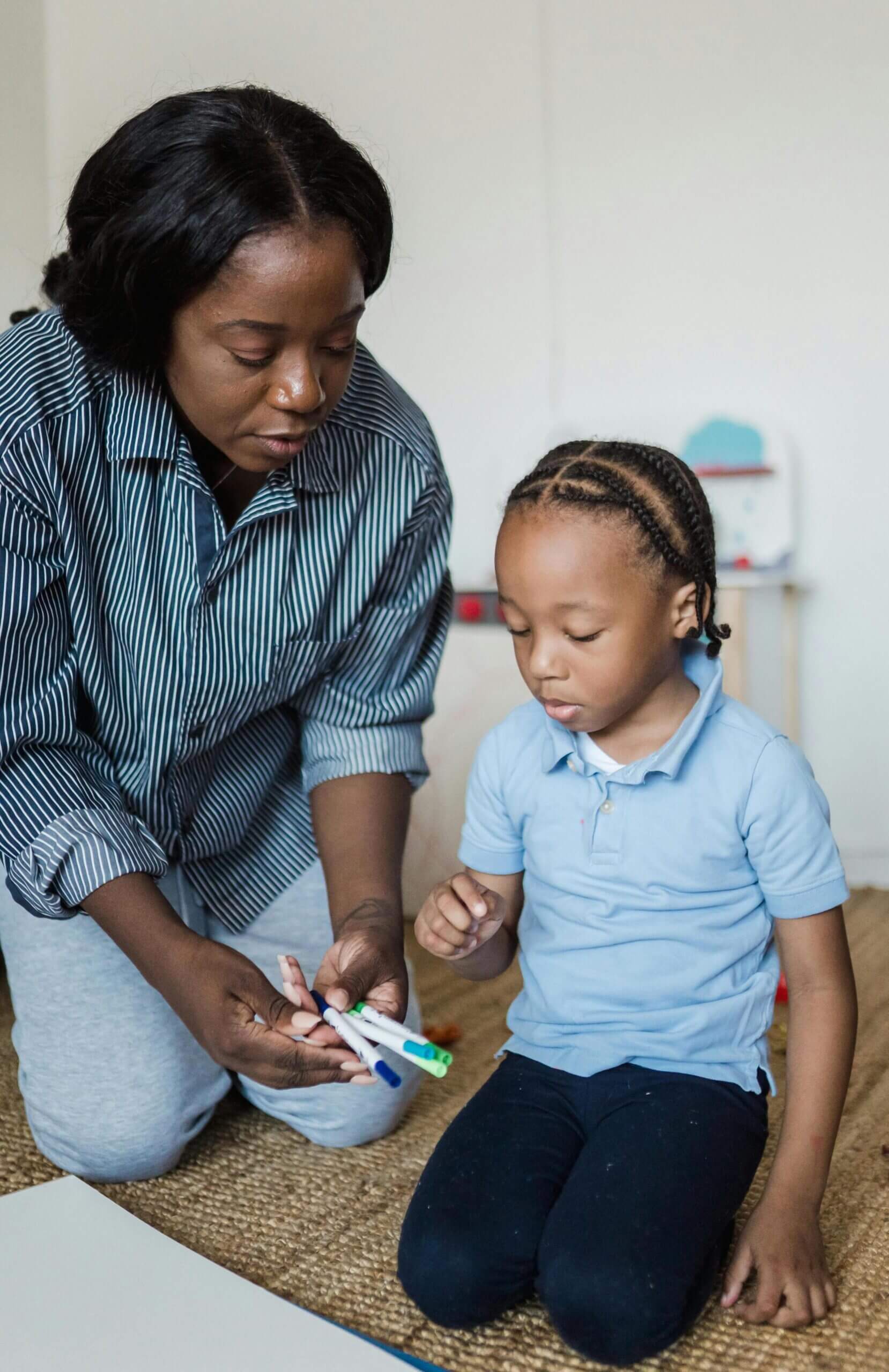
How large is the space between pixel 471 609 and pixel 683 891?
49.4 inches

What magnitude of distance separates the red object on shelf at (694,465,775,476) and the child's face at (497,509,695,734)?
1378 millimetres

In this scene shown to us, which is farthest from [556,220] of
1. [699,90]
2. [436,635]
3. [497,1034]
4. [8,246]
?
[497,1034]

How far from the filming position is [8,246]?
8.00 feet

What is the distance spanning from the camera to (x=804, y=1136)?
885 millimetres

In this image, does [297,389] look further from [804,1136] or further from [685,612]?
[804,1136]

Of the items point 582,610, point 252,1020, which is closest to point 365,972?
point 252,1020

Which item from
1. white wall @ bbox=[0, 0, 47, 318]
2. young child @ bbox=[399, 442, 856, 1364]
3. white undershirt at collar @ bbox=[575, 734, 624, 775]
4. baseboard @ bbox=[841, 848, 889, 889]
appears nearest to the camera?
young child @ bbox=[399, 442, 856, 1364]

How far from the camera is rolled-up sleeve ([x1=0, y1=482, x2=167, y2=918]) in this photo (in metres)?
1.02

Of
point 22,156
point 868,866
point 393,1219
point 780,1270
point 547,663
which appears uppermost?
point 22,156

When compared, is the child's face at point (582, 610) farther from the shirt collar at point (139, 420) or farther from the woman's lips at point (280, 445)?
the shirt collar at point (139, 420)

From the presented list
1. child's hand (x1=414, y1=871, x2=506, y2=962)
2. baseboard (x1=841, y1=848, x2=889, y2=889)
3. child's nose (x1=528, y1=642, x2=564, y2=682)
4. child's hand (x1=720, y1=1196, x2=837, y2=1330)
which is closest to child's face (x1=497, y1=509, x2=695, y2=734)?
child's nose (x1=528, y1=642, x2=564, y2=682)

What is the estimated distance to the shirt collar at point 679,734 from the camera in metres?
0.94

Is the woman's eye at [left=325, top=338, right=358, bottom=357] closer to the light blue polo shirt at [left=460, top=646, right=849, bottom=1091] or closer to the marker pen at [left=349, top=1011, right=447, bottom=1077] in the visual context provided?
the light blue polo shirt at [left=460, top=646, right=849, bottom=1091]

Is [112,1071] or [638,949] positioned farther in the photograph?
[112,1071]
